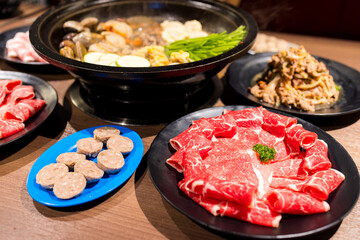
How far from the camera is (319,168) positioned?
161 centimetres

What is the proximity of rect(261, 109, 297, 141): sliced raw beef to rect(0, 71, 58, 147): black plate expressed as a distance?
164cm

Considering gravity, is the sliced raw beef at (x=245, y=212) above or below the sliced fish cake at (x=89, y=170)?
above

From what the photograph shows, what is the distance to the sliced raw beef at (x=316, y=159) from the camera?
161 centimetres

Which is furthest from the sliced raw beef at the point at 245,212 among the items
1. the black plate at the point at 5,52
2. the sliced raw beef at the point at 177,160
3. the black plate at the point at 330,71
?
the black plate at the point at 5,52

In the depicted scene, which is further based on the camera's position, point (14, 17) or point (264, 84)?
point (14, 17)

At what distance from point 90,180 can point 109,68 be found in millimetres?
721

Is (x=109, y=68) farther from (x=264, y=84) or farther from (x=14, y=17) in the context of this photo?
(x=14, y=17)

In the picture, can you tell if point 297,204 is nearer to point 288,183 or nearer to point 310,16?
point 288,183

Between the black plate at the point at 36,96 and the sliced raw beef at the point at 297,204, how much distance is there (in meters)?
1.68

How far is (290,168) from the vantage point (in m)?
1.70

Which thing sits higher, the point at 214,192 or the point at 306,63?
the point at 306,63

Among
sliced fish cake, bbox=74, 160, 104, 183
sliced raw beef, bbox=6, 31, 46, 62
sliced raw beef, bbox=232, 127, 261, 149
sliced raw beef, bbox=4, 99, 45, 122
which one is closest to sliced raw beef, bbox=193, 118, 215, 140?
sliced raw beef, bbox=232, 127, 261, 149

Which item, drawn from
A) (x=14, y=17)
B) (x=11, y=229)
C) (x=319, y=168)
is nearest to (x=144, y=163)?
(x=11, y=229)

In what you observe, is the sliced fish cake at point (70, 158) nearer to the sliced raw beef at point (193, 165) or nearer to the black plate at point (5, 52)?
the sliced raw beef at point (193, 165)
